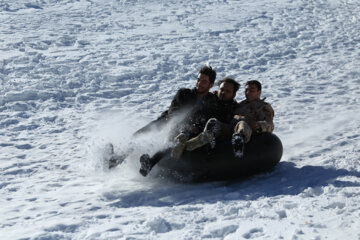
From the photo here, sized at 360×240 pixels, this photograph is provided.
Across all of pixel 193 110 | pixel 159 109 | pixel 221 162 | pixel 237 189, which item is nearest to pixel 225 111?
pixel 193 110

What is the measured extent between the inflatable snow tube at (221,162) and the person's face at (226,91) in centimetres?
71

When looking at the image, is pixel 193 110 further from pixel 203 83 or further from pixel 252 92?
pixel 252 92

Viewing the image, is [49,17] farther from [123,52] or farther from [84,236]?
[84,236]

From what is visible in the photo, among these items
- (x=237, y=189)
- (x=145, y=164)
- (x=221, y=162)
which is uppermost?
(x=145, y=164)

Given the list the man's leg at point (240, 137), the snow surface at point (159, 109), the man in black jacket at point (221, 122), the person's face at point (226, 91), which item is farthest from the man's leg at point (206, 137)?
the person's face at point (226, 91)

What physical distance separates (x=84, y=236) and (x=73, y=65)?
7902 millimetres

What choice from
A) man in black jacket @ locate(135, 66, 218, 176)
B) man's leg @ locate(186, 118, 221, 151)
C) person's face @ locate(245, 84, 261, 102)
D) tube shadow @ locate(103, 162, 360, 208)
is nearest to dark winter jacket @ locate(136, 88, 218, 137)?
man in black jacket @ locate(135, 66, 218, 176)

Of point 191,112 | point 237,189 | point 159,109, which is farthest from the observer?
point 159,109

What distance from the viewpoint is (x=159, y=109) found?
9734mm

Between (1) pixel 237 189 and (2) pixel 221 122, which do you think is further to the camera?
(2) pixel 221 122

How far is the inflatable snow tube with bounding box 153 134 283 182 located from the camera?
586 centimetres

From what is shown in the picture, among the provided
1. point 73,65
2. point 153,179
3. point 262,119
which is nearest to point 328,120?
point 262,119

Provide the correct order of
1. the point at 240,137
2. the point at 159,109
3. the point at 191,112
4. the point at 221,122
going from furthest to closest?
the point at 159,109
the point at 191,112
the point at 221,122
the point at 240,137

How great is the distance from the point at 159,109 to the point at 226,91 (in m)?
3.39
